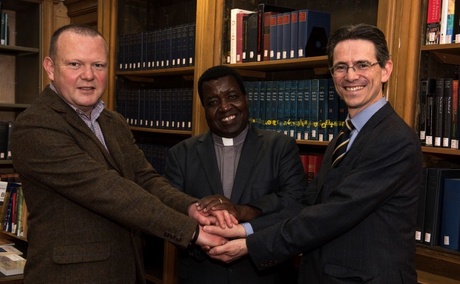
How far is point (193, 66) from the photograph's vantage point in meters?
3.66

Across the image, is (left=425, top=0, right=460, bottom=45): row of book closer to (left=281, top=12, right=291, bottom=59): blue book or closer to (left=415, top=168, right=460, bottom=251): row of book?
(left=415, top=168, right=460, bottom=251): row of book

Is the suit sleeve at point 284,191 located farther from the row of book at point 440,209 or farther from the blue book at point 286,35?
the blue book at point 286,35

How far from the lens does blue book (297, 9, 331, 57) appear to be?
291cm

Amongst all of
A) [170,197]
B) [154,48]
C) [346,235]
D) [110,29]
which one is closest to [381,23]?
[346,235]

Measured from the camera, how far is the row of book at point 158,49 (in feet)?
12.2

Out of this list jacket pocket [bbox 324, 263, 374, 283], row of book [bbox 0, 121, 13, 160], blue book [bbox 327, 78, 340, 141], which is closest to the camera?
jacket pocket [bbox 324, 263, 374, 283]

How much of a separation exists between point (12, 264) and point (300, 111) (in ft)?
5.87

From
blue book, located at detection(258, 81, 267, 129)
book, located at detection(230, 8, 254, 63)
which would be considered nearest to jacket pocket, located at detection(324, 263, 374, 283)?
blue book, located at detection(258, 81, 267, 129)

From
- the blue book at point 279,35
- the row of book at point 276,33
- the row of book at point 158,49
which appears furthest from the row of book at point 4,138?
the blue book at point 279,35

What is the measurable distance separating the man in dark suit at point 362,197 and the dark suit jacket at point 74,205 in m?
0.47

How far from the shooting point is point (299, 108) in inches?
117

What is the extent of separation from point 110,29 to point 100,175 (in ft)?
9.07

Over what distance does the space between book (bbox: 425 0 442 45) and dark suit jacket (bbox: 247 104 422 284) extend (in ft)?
2.21

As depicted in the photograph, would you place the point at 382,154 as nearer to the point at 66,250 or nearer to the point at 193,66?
the point at 66,250
